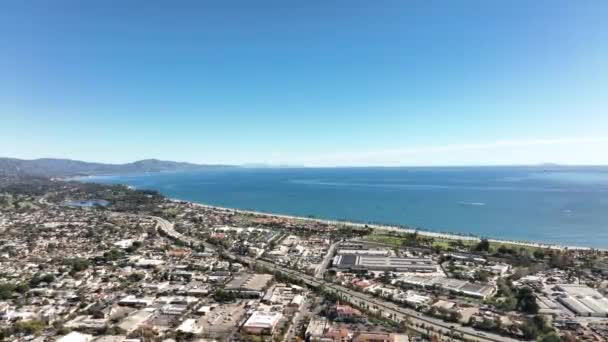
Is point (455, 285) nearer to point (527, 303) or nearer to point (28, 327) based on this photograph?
point (527, 303)

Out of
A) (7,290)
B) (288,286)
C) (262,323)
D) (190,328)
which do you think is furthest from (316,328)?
(7,290)

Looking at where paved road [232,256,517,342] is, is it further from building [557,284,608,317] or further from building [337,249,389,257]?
building [337,249,389,257]

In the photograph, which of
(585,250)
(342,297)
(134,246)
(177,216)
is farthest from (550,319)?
(177,216)

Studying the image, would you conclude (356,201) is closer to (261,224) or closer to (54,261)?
(261,224)

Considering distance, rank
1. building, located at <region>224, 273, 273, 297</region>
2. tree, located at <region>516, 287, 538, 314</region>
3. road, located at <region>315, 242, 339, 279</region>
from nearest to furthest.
Answer: tree, located at <region>516, 287, 538, 314</region> → building, located at <region>224, 273, 273, 297</region> → road, located at <region>315, 242, 339, 279</region>

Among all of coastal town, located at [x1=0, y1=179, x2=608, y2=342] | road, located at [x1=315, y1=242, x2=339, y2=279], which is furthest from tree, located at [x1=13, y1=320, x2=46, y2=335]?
road, located at [x1=315, y1=242, x2=339, y2=279]

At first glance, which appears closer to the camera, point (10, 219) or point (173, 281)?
point (173, 281)
